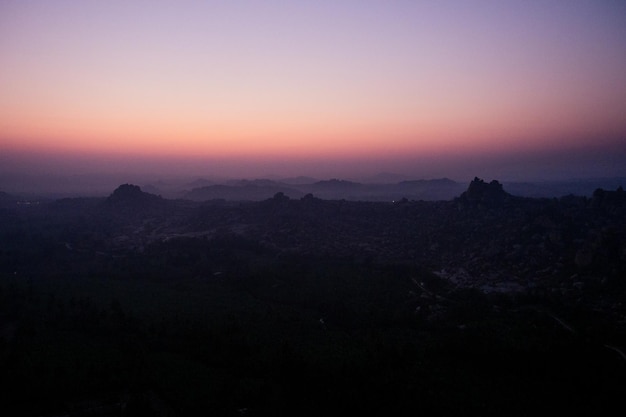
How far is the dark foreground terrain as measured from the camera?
27047 millimetres

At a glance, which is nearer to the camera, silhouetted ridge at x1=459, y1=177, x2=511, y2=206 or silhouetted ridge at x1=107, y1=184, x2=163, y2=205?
silhouetted ridge at x1=459, y1=177, x2=511, y2=206

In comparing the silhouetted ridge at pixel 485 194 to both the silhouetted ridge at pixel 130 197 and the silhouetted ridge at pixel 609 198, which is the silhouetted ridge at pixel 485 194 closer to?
the silhouetted ridge at pixel 609 198

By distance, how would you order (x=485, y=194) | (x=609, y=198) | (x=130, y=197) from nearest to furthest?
(x=609, y=198), (x=485, y=194), (x=130, y=197)

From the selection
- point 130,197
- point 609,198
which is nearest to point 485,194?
point 609,198

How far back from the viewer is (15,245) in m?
80.1

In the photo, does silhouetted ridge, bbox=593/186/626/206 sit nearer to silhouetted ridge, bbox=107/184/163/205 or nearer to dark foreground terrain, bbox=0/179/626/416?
dark foreground terrain, bbox=0/179/626/416

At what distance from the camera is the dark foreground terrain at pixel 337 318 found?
2705 cm

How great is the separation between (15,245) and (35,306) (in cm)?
4389

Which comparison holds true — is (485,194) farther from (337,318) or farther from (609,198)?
(337,318)

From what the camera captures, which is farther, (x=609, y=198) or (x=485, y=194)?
(x=485, y=194)

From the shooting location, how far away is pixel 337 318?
139ft

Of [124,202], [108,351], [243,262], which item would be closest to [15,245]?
[124,202]

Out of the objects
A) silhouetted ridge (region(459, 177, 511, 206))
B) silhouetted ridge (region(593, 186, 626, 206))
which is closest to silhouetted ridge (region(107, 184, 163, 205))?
silhouetted ridge (region(459, 177, 511, 206))

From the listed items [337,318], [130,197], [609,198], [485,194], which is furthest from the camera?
[130,197]
